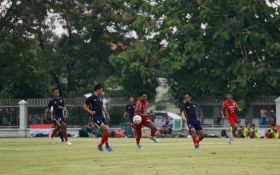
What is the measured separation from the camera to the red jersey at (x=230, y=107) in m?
37.3

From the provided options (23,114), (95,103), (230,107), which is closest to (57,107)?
(230,107)

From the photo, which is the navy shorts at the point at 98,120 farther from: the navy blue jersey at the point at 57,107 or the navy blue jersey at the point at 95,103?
the navy blue jersey at the point at 57,107

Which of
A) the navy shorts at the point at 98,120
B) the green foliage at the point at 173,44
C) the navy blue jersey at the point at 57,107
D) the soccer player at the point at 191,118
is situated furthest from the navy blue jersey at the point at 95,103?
the green foliage at the point at 173,44

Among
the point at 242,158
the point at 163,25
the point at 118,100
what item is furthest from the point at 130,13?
the point at 242,158

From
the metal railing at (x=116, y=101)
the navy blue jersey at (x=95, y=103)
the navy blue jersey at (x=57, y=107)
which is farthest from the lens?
the metal railing at (x=116, y=101)

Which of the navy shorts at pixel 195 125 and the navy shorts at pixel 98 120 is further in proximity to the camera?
the navy shorts at pixel 195 125

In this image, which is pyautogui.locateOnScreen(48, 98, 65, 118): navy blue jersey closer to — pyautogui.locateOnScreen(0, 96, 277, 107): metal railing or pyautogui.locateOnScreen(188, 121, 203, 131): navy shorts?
pyautogui.locateOnScreen(188, 121, 203, 131): navy shorts

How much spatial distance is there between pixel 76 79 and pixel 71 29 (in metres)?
4.95

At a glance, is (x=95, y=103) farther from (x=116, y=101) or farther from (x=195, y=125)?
(x=116, y=101)

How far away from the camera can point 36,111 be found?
5859 cm

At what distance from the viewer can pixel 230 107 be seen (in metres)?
37.4

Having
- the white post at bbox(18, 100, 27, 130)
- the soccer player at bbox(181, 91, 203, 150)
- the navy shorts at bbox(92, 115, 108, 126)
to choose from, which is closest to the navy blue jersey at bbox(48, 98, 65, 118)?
the soccer player at bbox(181, 91, 203, 150)

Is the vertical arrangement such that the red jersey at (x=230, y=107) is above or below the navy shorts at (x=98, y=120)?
above

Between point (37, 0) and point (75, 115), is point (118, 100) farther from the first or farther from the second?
point (37, 0)
